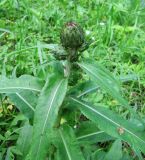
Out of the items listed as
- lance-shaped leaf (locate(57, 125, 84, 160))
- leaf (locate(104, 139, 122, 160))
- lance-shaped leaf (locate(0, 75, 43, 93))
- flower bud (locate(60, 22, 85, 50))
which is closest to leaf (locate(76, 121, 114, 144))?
leaf (locate(104, 139, 122, 160))

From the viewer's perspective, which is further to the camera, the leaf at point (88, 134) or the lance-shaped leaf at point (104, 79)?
the leaf at point (88, 134)

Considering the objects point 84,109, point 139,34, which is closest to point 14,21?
point 139,34

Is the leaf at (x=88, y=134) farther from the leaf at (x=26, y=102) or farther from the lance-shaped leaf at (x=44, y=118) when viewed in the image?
the lance-shaped leaf at (x=44, y=118)

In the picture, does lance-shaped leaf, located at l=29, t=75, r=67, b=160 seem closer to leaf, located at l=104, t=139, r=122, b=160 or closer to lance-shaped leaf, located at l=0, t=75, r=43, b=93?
lance-shaped leaf, located at l=0, t=75, r=43, b=93

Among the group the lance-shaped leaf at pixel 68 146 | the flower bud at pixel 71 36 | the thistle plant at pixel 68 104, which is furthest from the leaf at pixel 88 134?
the flower bud at pixel 71 36

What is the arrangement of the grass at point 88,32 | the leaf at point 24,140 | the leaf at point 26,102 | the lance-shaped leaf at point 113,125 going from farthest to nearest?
the grass at point 88,32 → the leaf at point 24,140 → the leaf at point 26,102 → the lance-shaped leaf at point 113,125

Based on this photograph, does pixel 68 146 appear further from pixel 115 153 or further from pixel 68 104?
pixel 115 153

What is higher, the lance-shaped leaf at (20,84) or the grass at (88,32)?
the lance-shaped leaf at (20,84)

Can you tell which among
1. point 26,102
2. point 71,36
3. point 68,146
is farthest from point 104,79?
point 26,102
